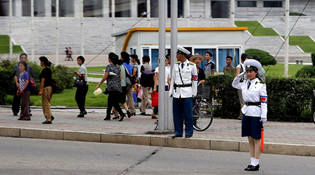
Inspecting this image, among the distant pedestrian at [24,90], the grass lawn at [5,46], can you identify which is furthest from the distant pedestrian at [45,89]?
the grass lawn at [5,46]

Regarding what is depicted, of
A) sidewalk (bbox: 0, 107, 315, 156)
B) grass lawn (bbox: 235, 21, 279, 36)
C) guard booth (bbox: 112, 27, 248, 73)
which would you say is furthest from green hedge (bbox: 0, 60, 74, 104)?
grass lawn (bbox: 235, 21, 279, 36)

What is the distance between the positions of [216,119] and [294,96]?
222cm

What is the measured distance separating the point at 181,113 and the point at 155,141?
2.56 ft

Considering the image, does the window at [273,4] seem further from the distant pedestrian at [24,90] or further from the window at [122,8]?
the distant pedestrian at [24,90]

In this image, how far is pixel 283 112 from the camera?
1677 cm

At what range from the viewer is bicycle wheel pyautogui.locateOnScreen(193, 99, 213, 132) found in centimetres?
1403

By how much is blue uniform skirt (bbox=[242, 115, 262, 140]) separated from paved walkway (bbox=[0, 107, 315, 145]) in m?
2.66

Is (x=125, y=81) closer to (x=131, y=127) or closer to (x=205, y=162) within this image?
(x=131, y=127)

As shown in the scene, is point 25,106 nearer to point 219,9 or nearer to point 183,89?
point 183,89

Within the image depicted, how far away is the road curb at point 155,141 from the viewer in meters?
11.8

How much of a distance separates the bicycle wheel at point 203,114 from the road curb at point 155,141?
158 centimetres

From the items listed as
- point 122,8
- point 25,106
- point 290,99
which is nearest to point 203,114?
point 290,99

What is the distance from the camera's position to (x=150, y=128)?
14.7 m

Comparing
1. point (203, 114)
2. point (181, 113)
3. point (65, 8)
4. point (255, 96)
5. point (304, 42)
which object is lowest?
point (203, 114)
